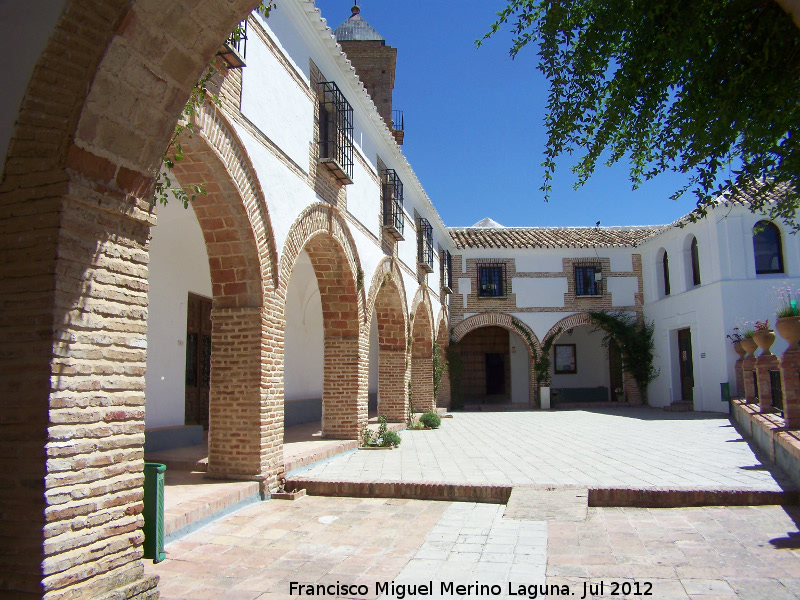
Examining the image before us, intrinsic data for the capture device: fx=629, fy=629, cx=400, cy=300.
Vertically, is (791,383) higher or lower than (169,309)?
lower

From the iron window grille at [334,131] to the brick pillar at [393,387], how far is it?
513cm

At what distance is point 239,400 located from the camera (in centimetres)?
629

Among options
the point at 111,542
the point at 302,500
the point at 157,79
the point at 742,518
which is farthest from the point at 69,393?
the point at 742,518

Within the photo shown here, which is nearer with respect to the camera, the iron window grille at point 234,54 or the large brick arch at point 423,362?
the iron window grille at point 234,54

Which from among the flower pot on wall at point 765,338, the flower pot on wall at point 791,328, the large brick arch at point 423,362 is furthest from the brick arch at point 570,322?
the flower pot on wall at point 791,328

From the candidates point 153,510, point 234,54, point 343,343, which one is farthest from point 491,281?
point 153,510

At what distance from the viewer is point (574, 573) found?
4070 millimetres

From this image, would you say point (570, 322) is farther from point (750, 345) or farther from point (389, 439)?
point (389, 439)

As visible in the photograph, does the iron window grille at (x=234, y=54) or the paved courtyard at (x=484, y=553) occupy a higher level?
the iron window grille at (x=234, y=54)

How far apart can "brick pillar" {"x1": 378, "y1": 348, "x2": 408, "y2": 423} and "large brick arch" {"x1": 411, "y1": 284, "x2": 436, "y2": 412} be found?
3.52 m

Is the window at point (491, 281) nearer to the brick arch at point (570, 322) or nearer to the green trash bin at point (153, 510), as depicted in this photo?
the brick arch at point (570, 322)

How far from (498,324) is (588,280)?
11.3 ft

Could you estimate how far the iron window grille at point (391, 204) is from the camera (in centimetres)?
1198

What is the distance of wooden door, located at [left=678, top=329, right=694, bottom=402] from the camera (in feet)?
59.7
